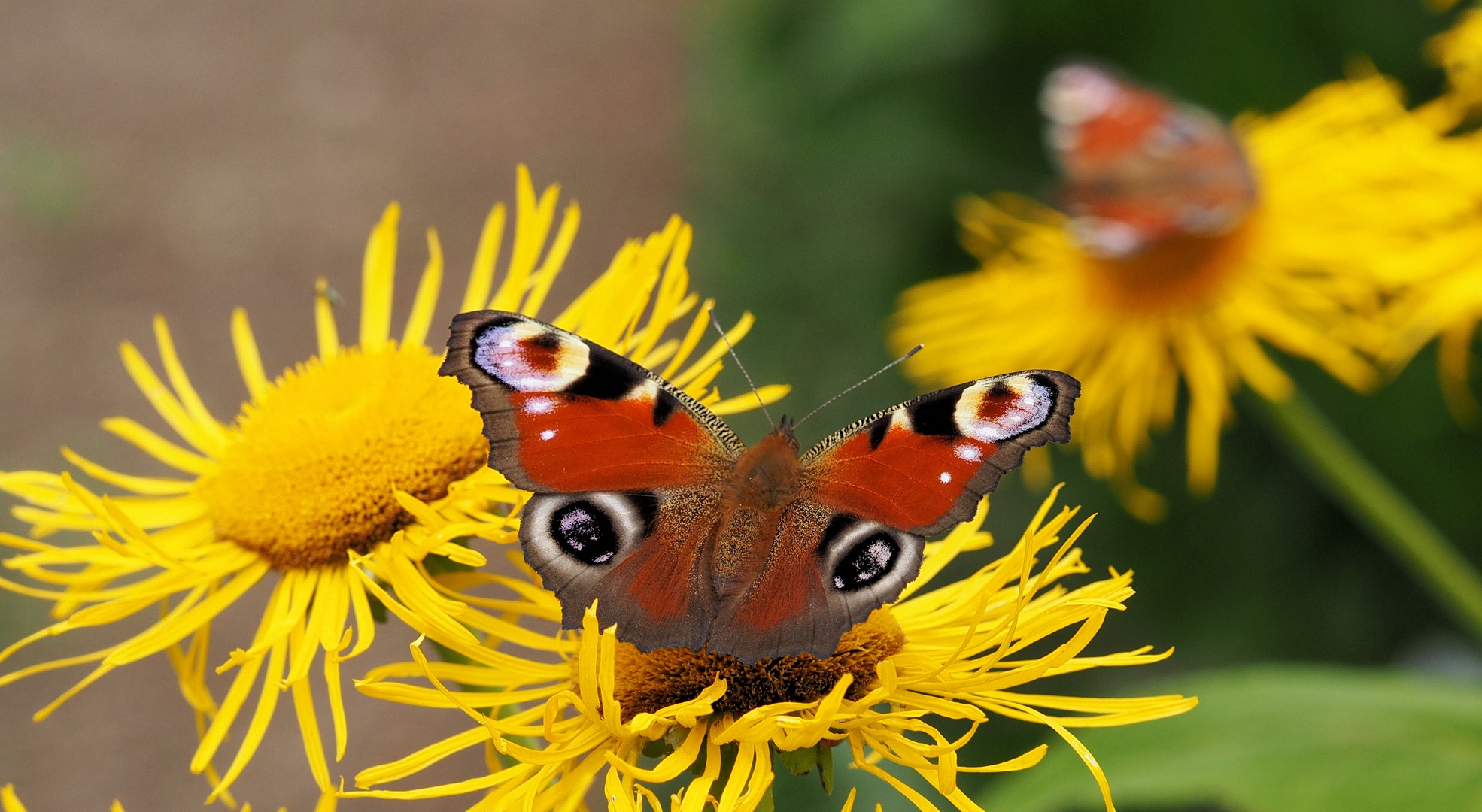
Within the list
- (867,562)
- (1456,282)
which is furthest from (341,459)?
(1456,282)

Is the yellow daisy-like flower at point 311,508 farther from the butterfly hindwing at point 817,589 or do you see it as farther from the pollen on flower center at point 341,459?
the butterfly hindwing at point 817,589

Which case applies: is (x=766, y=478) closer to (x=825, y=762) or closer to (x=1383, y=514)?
(x=825, y=762)

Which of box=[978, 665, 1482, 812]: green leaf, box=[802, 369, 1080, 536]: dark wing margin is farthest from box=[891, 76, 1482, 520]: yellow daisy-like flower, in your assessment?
box=[802, 369, 1080, 536]: dark wing margin

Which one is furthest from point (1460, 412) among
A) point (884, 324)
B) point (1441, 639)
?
point (884, 324)

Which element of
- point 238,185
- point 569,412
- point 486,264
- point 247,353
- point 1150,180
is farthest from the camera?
point 238,185

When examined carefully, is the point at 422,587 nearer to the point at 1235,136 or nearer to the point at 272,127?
the point at 1235,136

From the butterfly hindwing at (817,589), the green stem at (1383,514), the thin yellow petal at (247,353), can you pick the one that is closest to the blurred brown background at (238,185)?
the thin yellow petal at (247,353)

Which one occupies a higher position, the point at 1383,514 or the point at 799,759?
the point at 799,759
